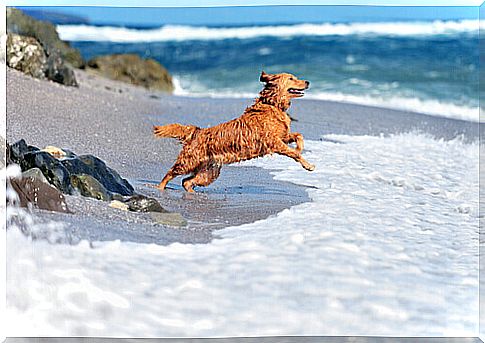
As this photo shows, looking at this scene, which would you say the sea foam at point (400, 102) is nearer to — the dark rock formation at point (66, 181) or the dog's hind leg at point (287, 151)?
the dog's hind leg at point (287, 151)

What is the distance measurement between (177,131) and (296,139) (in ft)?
1.71

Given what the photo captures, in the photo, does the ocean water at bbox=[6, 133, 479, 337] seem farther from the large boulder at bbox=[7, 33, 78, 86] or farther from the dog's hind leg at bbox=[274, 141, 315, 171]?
the large boulder at bbox=[7, 33, 78, 86]

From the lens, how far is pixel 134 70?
15.4ft

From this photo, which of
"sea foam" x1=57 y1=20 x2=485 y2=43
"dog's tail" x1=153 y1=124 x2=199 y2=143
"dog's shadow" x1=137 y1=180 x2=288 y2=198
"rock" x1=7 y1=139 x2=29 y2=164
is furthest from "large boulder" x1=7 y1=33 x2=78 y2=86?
"dog's shadow" x1=137 y1=180 x2=288 y2=198

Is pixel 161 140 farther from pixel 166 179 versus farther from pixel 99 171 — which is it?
pixel 99 171

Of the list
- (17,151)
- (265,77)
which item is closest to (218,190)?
(265,77)

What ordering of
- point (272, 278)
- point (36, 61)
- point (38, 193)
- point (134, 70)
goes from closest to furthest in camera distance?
point (272, 278) → point (38, 193) → point (36, 61) → point (134, 70)

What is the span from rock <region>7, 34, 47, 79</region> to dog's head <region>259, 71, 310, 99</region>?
52.6 inches

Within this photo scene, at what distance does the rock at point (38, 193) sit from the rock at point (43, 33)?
2.46 ft

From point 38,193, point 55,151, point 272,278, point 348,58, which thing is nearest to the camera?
point 272,278

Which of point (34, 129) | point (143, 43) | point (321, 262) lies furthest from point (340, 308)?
point (143, 43)

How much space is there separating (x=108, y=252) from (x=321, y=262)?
2.80 ft

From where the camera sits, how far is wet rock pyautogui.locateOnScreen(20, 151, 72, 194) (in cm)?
334

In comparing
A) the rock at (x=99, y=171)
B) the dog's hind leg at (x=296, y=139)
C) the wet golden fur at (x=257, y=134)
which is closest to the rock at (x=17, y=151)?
the rock at (x=99, y=171)
